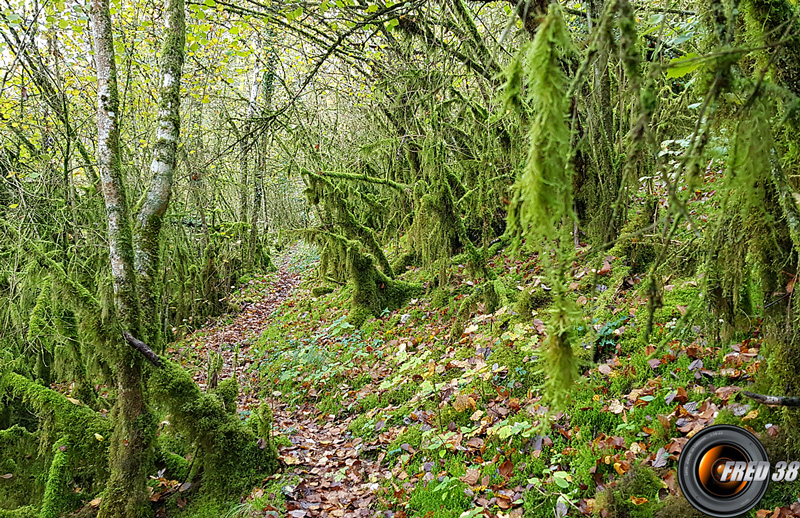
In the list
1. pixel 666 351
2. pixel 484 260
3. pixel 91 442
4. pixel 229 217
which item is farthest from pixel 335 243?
pixel 229 217

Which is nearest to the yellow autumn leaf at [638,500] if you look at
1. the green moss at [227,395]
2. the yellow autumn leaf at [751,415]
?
the yellow autumn leaf at [751,415]

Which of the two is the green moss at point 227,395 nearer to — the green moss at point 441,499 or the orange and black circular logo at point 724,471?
the green moss at point 441,499

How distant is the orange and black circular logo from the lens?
226 centimetres

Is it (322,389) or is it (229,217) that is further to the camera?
(229,217)

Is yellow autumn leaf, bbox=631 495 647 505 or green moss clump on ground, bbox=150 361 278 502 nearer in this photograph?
yellow autumn leaf, bbox=631 495 647 505

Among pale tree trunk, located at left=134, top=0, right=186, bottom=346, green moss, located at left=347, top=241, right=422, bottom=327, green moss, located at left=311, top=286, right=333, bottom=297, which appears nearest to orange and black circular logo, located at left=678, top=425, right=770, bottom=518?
pale tree trunk, located at left=134, top=0, right=186, bottom=346

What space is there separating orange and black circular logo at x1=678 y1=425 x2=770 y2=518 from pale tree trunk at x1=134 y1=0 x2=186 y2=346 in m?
4.32

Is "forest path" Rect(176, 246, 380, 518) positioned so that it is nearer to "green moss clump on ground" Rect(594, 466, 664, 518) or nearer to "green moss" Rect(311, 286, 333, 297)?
"green moss clump on ground" Rect(594, 466, 664, 518)

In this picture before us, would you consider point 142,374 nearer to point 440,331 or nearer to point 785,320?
point 440,331

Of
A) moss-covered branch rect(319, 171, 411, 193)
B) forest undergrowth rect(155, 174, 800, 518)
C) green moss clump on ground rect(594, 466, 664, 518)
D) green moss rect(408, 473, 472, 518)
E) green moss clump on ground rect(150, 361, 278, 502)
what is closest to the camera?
green moss clump on ground rect(594, 466, 664, 518)

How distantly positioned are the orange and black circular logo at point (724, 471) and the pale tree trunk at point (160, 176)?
432 cm

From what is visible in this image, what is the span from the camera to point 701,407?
2.97 m

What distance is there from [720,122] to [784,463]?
5.96 ft

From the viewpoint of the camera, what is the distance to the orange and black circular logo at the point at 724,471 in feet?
7.43
